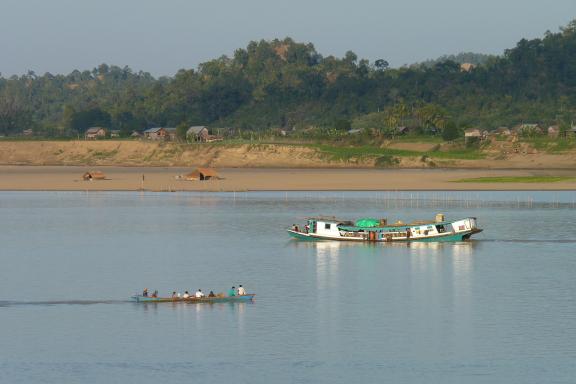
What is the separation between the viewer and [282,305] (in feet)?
192

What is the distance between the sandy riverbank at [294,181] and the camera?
151 metres

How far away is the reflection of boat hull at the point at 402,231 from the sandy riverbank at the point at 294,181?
189ft

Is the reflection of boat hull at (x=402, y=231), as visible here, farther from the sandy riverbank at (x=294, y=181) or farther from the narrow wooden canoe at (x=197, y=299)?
the sandy riverbank at (x=294, y=181)

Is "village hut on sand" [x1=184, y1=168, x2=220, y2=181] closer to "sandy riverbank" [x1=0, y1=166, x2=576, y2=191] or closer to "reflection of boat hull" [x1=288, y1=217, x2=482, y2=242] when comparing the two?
"sandy riverbank" [x1=0, y1=166, x2=576, y2=191]

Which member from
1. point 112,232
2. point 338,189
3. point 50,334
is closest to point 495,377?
point 50,334

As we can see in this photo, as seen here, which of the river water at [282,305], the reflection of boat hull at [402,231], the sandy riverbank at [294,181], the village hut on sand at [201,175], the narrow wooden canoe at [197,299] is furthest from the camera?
the village hut on sand at [201,175]

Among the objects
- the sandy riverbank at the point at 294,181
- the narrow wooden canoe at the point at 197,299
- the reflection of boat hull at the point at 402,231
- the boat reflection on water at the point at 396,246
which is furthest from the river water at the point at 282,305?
the sandy riverbank at the point at 294,181

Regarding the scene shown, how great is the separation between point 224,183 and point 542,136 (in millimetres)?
66081

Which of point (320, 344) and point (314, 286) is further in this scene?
point (314, 286)

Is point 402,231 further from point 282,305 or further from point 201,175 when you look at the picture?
point 201,175

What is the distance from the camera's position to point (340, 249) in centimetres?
8538

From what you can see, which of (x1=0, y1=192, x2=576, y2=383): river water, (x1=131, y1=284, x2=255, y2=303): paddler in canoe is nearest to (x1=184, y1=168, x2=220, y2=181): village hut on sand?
(x1=0, y1=192, x2=576, y2=383): river water

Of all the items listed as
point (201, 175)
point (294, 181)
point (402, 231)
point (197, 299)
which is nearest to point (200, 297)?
point (197, 299)

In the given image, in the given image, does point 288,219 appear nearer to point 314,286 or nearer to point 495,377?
point 314,286
